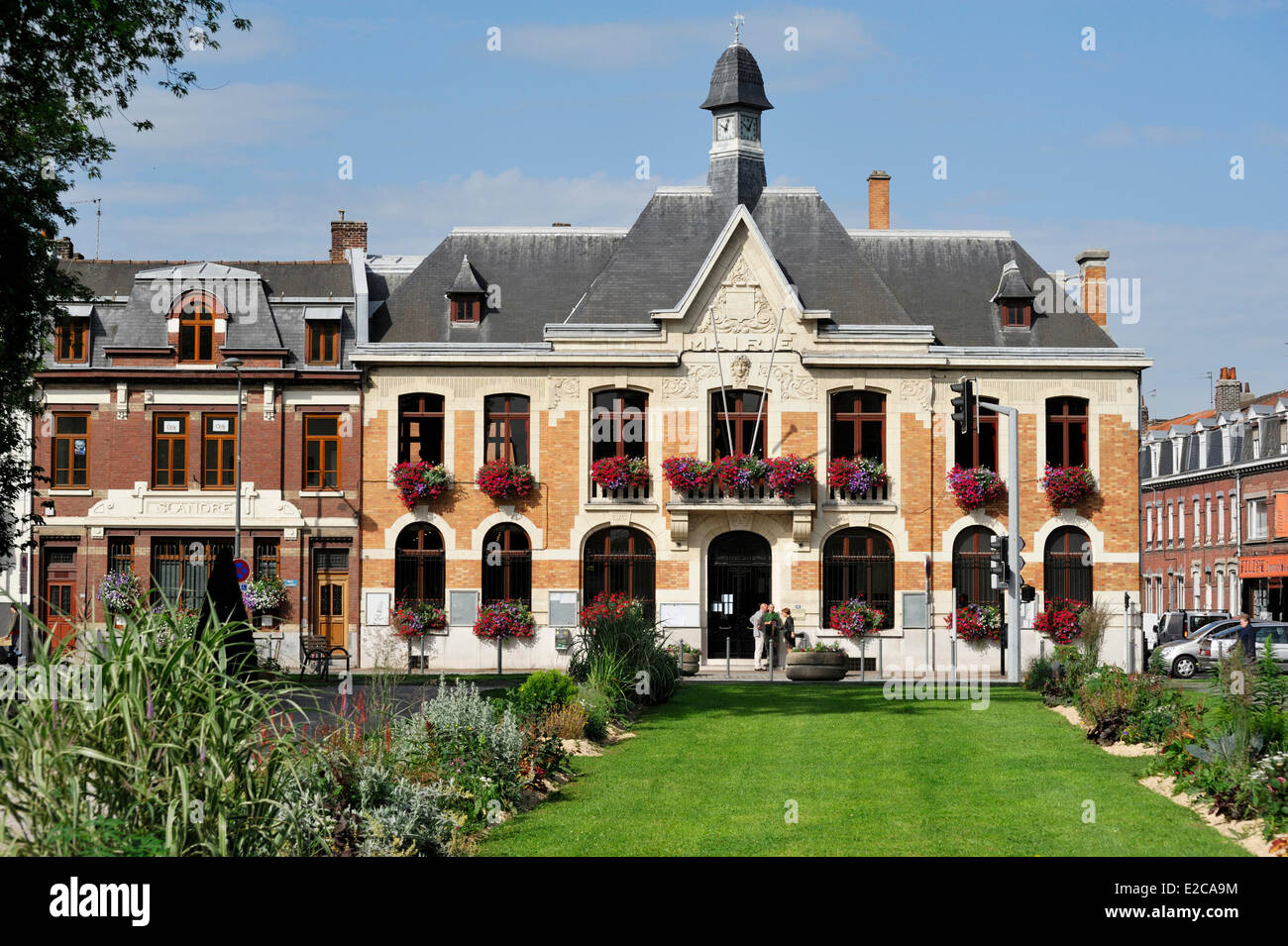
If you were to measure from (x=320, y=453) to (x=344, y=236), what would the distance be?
26.0 feet

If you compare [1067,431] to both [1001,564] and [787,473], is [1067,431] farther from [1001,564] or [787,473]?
[1001,564]

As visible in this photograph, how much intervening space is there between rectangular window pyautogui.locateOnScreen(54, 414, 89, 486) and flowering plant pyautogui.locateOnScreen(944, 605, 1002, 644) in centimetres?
2312

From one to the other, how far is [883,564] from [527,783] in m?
24.4

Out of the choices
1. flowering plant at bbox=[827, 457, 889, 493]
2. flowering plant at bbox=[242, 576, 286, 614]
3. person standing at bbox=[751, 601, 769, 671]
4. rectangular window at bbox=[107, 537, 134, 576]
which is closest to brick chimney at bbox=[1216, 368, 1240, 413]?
flowering plant at bbox=[827, 457, 889, 493]

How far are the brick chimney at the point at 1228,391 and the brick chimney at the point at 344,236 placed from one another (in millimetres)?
44615

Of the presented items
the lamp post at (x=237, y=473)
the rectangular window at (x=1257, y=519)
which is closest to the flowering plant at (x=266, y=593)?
the lamp post at (x=237, y=473)

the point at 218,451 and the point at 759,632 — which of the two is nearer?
the point at 759,632

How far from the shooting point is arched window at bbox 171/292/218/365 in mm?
38500

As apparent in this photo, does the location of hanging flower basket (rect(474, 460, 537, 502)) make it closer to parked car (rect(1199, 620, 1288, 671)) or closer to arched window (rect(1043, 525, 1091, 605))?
arched window (rect(1043, 525, 1091, 605))

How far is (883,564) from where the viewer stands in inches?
1490

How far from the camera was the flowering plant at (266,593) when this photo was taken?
3681 cm

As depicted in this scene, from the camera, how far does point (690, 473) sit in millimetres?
36875

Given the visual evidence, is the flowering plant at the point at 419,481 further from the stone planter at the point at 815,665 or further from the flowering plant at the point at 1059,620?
the flowering plant at the point at 1059,620

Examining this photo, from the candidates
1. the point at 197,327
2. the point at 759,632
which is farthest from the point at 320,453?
the point at 759,632
